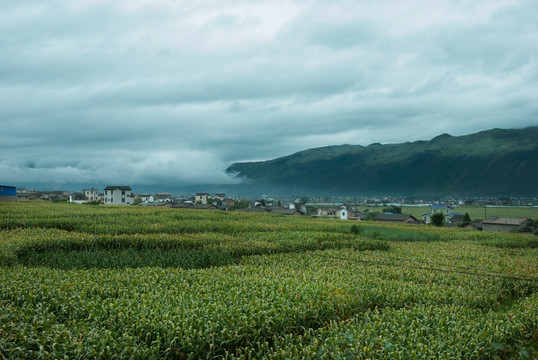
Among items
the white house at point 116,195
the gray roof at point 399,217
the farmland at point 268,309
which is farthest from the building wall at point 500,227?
the white house at point 116,195

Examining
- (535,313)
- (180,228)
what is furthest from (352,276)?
(180,228)

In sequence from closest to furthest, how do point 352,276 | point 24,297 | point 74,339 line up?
point 74,339 → point 24,297 → point 352,276

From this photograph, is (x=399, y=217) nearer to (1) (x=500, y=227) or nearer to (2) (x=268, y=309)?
(1) (x=500, y=227)

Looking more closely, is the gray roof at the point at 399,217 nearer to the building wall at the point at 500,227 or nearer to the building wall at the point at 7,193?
the building wall at the point at 500,227

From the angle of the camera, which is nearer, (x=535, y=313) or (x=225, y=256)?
(x=535, y=313)

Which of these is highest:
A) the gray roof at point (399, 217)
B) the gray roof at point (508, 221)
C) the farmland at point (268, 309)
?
the farmland at point (268, 309)

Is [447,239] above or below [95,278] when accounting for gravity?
below

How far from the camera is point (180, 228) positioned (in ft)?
98.1

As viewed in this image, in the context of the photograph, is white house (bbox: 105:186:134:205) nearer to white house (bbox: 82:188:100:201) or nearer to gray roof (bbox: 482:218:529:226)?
white house (bbox: 82:188:100:201)

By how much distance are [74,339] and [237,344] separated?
3.40 meters

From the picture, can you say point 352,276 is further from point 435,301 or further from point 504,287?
point 504,287

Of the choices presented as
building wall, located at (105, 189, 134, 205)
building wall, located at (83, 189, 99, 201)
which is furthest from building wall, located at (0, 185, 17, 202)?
building wall, located at (83, 189, 99, 201)

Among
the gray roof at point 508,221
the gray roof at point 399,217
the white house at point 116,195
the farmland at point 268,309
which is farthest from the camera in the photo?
the white house at point 116,195

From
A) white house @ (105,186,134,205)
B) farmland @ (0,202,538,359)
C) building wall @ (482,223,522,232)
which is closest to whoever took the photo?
farmland @ (0,202,538,359)
